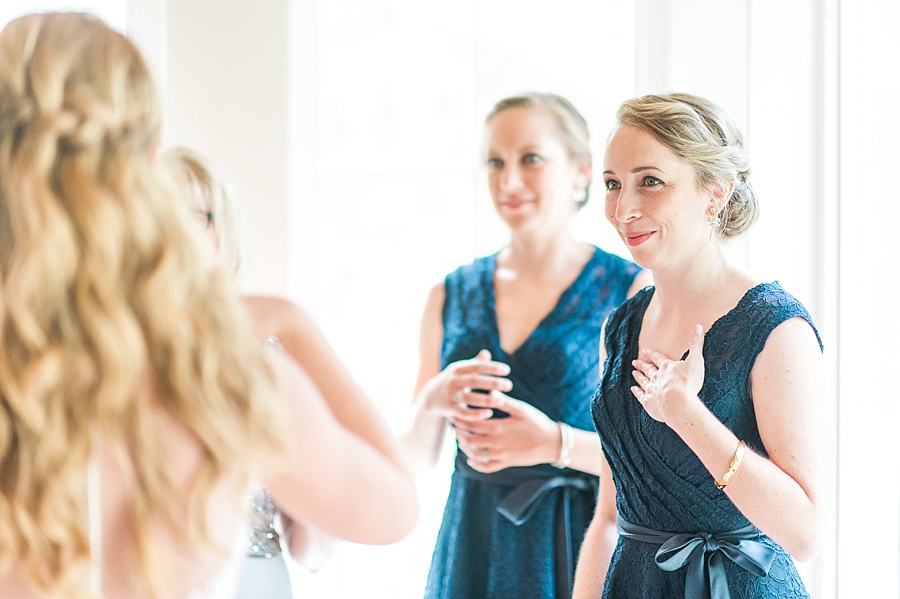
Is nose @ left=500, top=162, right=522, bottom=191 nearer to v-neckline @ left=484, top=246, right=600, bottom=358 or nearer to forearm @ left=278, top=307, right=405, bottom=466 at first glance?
v-neckline @ left=484, top=246, right=600, bottom=358

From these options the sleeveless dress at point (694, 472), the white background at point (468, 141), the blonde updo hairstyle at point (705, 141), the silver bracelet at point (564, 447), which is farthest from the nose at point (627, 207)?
the white background at point (468, 141)

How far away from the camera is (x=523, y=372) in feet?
6.61

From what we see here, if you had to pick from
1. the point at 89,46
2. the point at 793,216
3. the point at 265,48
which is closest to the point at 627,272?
the point at 793,216

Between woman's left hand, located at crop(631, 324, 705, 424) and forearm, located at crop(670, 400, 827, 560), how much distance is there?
25 millimetres

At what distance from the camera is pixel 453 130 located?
9.04 feet

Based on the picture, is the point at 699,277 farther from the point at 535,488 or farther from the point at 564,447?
the point at 535,488

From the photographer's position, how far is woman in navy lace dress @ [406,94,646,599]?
191cm

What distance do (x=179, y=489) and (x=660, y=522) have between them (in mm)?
919

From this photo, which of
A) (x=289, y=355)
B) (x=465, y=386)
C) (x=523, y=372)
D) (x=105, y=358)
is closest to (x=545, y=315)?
(x=523, y=372)

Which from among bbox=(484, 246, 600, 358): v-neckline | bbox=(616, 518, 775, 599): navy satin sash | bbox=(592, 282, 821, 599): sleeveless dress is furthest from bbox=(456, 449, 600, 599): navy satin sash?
bbox=(616, 518, 775, 599): navy satin sash

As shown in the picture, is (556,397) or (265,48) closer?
(556,397)

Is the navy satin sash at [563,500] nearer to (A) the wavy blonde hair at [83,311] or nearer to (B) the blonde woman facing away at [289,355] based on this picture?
(B) the blonde woman facing away at [289,355]

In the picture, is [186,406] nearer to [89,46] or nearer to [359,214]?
[89,46]

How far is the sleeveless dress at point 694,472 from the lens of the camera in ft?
4.47
